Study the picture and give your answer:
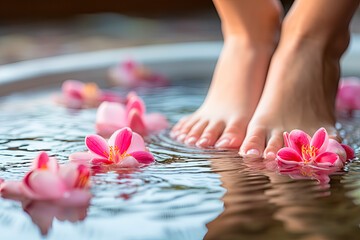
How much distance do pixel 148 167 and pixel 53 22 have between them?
3435 millimetres

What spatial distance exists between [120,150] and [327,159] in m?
0.41

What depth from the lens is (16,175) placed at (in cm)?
106

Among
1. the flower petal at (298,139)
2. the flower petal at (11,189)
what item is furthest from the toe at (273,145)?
the flower petal at (11,189)

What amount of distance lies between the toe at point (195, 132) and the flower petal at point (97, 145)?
324mm

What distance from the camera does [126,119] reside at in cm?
152

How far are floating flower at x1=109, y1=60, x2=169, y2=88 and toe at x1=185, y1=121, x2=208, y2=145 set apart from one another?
86 cm

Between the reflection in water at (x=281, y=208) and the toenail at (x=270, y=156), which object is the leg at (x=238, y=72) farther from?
the reflection in water at (x=281, y=208)

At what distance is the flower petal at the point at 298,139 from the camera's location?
3.64 ft

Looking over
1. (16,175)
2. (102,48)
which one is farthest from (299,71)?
(102,48)

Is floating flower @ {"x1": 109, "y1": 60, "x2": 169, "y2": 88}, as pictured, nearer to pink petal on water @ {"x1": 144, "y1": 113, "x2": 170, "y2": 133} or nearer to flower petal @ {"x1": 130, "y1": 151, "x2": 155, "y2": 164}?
pink petal on water @ {"x1": 144, "y1": 113, "x2": 170, "y2": 133}

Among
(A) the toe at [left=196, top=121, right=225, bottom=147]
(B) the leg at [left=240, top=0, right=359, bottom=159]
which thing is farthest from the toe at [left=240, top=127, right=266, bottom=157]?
(A) the toe at [left=196, top=121, right=225, bottom=147]

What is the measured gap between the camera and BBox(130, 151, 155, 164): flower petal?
44.0 inches

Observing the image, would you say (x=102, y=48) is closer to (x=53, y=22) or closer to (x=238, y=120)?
(x=53, y=22)

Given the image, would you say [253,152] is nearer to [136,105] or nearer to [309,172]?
[309,172]
